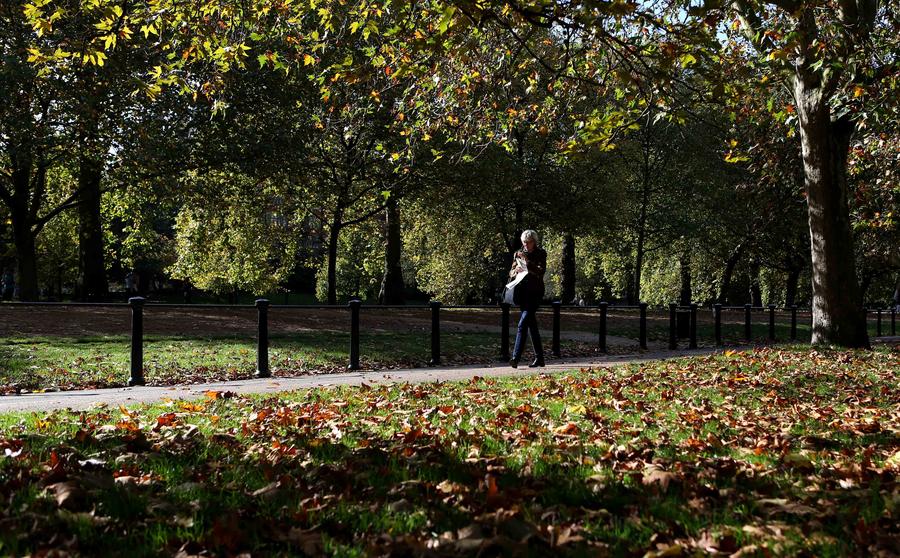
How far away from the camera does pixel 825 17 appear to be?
10133 millimetres

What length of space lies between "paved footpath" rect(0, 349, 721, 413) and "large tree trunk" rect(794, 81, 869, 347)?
13.5ft

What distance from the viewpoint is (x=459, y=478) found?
383 centimetres

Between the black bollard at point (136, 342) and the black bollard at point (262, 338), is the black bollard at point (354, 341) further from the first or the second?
the black bollard at point (136, 342)

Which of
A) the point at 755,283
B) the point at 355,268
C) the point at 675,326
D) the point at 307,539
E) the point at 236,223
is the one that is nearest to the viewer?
the point at 307,539

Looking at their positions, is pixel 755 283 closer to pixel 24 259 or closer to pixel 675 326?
pixel 675 326

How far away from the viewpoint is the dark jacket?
34.1ft

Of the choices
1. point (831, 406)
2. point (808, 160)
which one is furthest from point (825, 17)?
point (831, 406)

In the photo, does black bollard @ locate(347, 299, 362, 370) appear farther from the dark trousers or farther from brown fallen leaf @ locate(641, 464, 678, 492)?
brown fallen leaf @ locate(641, 464, 678, 492)

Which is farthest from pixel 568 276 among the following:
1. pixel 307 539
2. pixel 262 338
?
pixel 307 539

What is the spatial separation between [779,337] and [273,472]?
872 inches

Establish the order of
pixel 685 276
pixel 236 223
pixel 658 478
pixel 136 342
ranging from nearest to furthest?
pixel 658 478 → pixel 136 342 → pixel 236 223 → pixel 685 276

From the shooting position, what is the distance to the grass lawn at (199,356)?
9336 millimetres

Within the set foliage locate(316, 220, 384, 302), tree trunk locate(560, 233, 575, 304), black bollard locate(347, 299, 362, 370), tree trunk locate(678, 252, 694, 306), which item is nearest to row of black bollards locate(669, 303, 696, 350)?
black bollard locate(347, 299, 362, 370)

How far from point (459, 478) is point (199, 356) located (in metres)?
8.72
